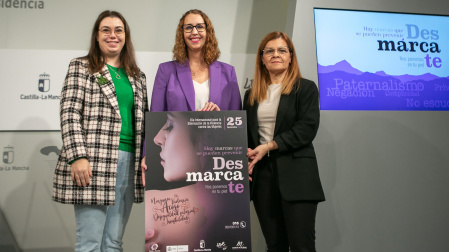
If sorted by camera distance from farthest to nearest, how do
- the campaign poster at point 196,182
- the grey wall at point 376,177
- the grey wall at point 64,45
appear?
the grey wall at point 64,45 → the grey wall at point 376,177 → the campaign poster at point 196,182

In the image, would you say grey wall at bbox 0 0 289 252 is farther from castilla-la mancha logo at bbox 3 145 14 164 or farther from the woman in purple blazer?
the woman in purple blazer

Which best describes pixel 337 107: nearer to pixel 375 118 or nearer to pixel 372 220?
pixel 375 118

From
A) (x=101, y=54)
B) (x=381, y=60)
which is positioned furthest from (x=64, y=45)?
(x=381, y=60)

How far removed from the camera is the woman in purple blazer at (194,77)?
2.19 metres

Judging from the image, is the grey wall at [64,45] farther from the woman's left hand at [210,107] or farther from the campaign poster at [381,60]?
the woman's left hand at [210,107]

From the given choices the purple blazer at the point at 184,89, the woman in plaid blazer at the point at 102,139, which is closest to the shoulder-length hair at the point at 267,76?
the purple blazer at the point at 184,89

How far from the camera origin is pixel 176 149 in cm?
189

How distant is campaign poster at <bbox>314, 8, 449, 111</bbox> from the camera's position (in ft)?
10.2

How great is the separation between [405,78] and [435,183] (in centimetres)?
94

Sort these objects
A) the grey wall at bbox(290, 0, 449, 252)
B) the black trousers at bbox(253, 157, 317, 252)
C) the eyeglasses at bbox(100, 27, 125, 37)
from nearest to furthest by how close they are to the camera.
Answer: the black trousers at bbox(253, 157, 317, 252) < the eyeglasses at bbox(100, 27, 125, 37) < the grey wall at bbox(290, 0, 449, 252)

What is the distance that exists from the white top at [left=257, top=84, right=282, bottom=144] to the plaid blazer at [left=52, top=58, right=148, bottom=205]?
0.81 meters

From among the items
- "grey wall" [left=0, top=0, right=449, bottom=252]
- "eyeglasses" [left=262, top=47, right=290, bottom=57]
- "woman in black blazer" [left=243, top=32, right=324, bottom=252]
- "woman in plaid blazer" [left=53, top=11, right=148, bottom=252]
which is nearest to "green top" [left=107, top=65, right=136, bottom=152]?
"woman in plaid blazer" [left=53, top=11, right=148, bottom=252]

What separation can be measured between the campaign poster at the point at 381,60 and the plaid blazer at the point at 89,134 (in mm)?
1806

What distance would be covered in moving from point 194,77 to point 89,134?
720 mm
